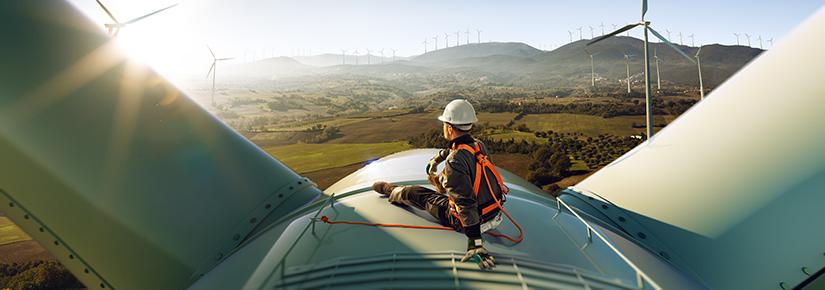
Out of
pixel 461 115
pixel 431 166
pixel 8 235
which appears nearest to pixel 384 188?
pixel 431 166

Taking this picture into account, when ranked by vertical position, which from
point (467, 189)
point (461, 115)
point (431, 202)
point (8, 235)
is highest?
point (461, 115)

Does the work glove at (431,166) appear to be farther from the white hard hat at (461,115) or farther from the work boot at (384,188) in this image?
the work boot at (384,188)

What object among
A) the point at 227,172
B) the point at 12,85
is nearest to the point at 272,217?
the point at 227,172

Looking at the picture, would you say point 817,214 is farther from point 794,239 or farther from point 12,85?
point 12,85

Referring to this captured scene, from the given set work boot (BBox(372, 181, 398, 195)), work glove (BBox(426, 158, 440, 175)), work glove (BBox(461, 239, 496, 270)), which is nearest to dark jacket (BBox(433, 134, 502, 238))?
work glove (BBox(461, 239, 496, 270))

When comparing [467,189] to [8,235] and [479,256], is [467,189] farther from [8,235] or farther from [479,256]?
[8,235]

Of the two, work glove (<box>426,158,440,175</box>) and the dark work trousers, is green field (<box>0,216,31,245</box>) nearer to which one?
the dark work trousers

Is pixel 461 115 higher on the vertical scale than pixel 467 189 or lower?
higher
